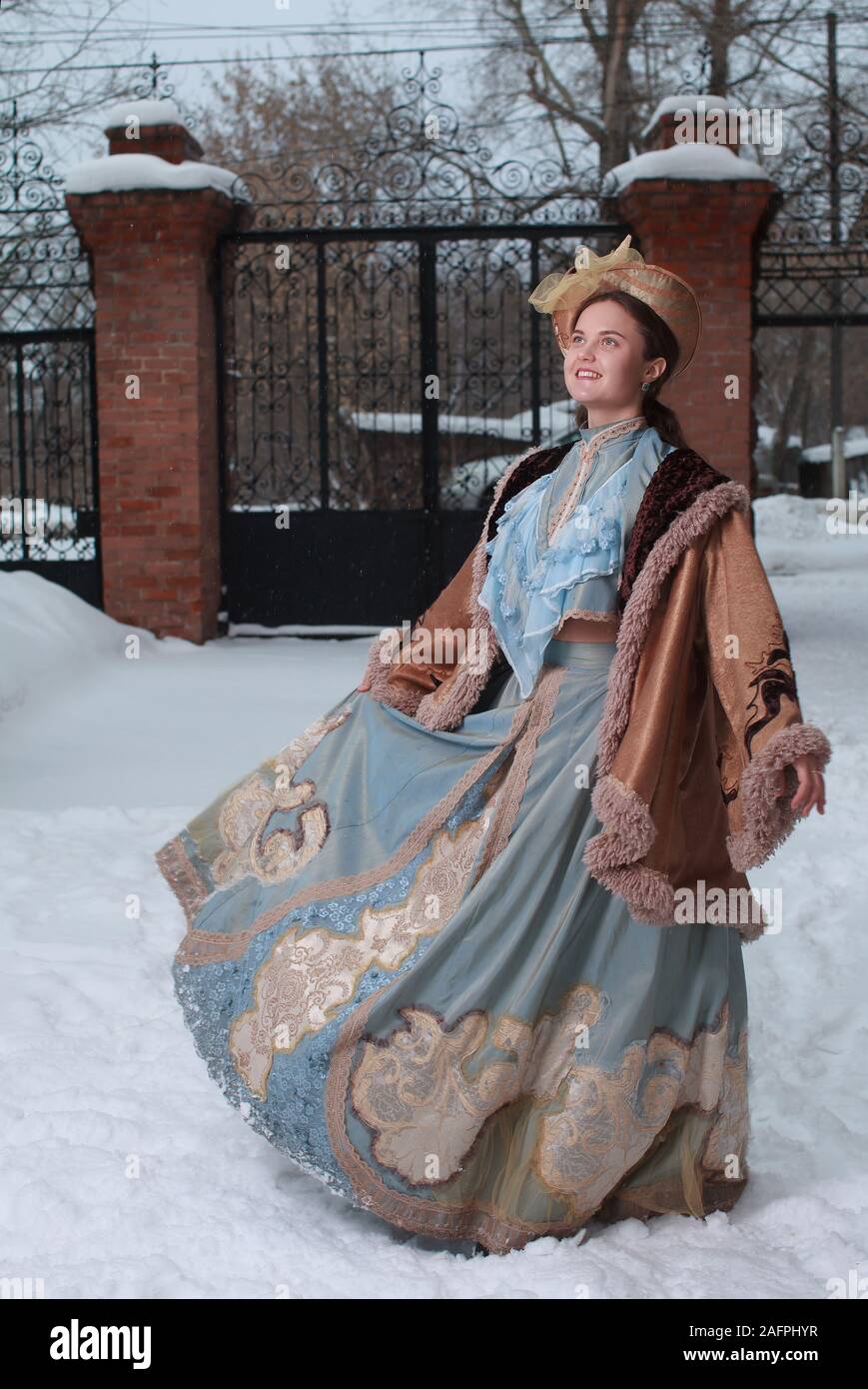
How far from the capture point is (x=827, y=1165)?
318 centimetres

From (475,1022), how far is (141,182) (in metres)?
8.14

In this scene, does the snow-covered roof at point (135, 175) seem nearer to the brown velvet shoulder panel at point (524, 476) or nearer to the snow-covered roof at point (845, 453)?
the brown velvet shoulder panel at point (524, 476)

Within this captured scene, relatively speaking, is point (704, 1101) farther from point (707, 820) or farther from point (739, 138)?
point (739, 138)

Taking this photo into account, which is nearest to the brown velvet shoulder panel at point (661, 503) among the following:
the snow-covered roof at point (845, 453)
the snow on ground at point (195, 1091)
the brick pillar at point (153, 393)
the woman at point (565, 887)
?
the woman at point (565, 887)

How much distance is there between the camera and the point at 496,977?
263 cm

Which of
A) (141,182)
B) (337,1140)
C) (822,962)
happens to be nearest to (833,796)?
(822,962)

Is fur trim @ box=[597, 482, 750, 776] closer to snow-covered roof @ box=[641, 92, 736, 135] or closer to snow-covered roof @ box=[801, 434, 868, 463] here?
snow-covered roof @ box=[641, 92, 736, 135]

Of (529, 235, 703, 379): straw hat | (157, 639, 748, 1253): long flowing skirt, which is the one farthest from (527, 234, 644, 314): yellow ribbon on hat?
(157, 639, 748, 1253): long flowing skirt

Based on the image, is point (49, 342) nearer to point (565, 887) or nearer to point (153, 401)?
point (153, 401)

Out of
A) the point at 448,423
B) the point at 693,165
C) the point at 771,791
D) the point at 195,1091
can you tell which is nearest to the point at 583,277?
the point at 771,791

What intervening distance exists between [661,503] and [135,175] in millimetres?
7813

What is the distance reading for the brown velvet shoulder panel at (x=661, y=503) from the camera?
2.70m

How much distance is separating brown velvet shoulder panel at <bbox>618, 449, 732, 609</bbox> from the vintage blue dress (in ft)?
0.22

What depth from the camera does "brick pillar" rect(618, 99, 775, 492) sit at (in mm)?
9422
